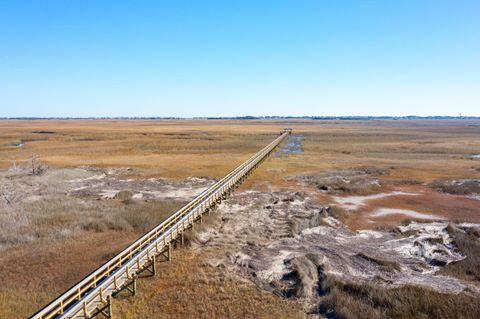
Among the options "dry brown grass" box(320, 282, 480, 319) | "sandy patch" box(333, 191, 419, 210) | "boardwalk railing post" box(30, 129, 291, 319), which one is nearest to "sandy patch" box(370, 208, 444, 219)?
"sandy patch" box(333, 191, 419, 210)

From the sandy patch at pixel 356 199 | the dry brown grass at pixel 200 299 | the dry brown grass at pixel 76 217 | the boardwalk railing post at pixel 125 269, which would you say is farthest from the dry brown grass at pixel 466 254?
the dry brown grass at pixel 76 217

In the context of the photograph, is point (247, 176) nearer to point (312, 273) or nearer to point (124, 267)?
point (312, 273)

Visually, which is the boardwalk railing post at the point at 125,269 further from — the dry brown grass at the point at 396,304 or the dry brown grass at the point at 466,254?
the dry brown grass at the point at 466,254

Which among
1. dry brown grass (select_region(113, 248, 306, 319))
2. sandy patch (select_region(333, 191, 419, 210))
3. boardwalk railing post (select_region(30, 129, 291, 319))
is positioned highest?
boardwalk railing post (select_region(30, 129, 291, 319))

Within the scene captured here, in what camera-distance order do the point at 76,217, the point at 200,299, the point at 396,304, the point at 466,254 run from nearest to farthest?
1. the point at 396,304
2. the point at 200,299
3. the point at 466,254
4. the point at 76,217

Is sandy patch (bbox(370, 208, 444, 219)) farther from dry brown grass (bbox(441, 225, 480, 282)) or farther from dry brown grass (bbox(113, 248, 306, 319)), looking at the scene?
dry brown grass (bbox(113, 248, 306, 319))

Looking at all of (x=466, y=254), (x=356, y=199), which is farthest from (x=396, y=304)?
(x=356, y=199)

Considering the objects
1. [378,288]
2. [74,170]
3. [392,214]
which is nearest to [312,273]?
[378,288]

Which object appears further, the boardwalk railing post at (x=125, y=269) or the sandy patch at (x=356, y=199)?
the sandy patch at (x=356, y=199)

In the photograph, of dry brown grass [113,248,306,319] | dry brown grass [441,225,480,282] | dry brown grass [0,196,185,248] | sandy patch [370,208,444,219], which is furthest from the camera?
sandy patch [370,208,444,219]

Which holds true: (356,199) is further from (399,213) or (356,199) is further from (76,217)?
(76,217)

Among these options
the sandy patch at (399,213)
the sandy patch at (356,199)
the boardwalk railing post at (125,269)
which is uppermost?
the boardwalk railing post at (125,269)
